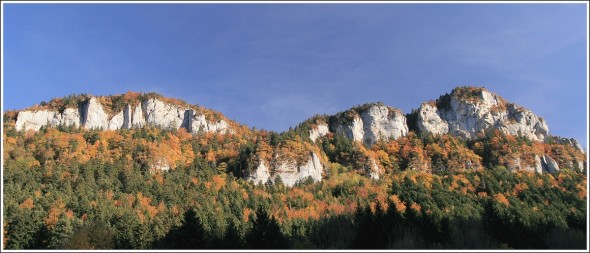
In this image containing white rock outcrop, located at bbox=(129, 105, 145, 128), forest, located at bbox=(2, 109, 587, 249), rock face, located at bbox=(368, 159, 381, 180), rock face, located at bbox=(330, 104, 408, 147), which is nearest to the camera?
forest, located at bbox=(2, 109, 587, 249)

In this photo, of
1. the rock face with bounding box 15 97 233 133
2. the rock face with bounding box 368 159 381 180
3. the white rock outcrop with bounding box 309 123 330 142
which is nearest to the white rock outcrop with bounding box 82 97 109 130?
the rock face with bounding box 15 97 233 133

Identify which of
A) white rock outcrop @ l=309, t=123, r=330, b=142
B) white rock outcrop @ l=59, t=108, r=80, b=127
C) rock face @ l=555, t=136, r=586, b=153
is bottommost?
rock face @ l=555, t=136, r=586, b=153

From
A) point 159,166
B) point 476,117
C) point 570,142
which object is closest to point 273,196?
point 159,166

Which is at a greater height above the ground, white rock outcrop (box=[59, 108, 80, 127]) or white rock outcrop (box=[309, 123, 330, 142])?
white rock outcrop (box=[59, 108, 80, 127])

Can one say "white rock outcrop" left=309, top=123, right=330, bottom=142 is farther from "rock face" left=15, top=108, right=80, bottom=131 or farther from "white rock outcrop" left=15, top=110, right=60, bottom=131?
"white rock outcrop" left=15, top=110, right=60, bottom=131

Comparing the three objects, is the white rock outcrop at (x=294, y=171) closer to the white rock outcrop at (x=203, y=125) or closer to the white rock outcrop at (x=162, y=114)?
the white rock outcrop at (x=203, y=125)

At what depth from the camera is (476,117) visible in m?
167

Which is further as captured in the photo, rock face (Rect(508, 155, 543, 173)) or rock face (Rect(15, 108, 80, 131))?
rock face (Rect(15, 108, 80, 131))

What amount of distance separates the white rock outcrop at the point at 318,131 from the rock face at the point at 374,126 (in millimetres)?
3842

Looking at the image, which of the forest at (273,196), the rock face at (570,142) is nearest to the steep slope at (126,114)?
the forest at (273,196)

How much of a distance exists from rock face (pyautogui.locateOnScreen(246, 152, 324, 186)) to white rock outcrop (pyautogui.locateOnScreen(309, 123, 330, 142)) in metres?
44.0

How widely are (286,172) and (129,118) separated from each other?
247 ft

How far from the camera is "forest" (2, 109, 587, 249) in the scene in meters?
50.2

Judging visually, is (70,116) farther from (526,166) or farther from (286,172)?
(526,166)
